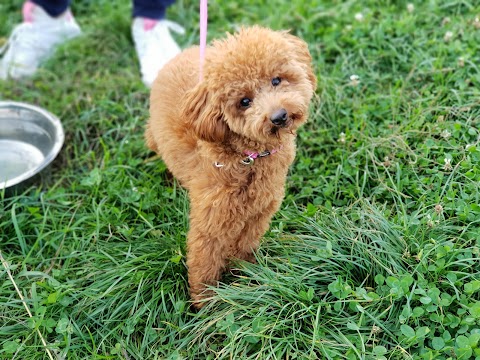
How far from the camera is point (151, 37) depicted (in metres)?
4.07

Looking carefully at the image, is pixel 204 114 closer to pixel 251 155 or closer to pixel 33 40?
pixel 251 155

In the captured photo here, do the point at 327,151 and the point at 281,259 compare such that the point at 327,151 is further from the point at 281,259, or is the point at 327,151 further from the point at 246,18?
the point at 246,18

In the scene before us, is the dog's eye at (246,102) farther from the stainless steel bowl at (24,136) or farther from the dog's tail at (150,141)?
the stainless steel bowl at (24,136)

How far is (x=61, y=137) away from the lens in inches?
136

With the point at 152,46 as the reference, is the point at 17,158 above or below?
below

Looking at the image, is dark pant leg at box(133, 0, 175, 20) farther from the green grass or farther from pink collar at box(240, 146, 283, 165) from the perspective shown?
pink collar at box(240, 146, 283, 165)

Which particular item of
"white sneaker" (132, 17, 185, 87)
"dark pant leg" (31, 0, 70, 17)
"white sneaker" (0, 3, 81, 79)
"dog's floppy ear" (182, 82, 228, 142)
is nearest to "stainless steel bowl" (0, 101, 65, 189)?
"white sneaker" (0, 3, 81, 79)

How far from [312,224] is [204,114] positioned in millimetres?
972

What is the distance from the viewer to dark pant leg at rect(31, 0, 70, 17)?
14.1ft

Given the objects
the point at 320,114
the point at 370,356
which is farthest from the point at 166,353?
the point at 320,114

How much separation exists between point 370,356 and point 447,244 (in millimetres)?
685

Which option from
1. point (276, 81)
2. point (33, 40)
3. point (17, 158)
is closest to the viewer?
point (276, 81)

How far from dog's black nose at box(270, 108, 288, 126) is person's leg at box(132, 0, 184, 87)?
2.07 meters

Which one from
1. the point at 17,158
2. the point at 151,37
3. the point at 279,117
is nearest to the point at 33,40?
the point at 151,37
